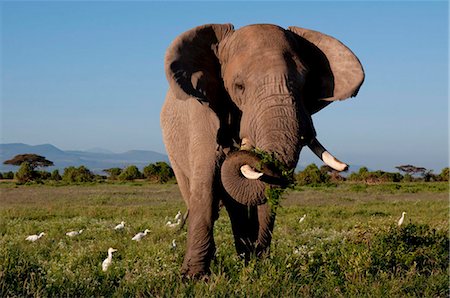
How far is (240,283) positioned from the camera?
687cm

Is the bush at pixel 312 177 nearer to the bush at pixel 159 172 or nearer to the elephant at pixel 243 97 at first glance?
the bush at pixel 159 172

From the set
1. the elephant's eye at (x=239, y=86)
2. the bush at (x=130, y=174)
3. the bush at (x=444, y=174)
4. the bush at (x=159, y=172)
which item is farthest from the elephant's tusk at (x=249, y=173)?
the bush at (x=444, y=174)

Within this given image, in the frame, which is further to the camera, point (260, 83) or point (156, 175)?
point (156, 175)

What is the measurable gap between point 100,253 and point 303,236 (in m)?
4.21

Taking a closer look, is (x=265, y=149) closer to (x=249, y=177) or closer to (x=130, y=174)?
(x=249, y=177)

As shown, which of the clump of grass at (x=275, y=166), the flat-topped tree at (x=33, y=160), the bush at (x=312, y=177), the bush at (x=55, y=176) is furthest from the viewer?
the flat-topped tree at (x=33, y=160)

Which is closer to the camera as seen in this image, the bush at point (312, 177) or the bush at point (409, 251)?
the bush at point (409, 251)

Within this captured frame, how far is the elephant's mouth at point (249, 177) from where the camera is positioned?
655 centimetres

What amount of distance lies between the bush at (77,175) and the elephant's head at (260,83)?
147 ft

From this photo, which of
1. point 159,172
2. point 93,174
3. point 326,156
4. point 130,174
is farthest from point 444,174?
point 326,156

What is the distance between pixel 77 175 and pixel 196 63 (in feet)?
151

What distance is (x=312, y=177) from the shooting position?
44.4 meters

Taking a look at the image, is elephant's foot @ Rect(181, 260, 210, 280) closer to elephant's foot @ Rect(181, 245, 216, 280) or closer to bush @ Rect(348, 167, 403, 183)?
elephant's foot @ Rect(181, 245, 216, 280)

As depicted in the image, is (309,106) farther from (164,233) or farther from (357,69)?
(164,233)
